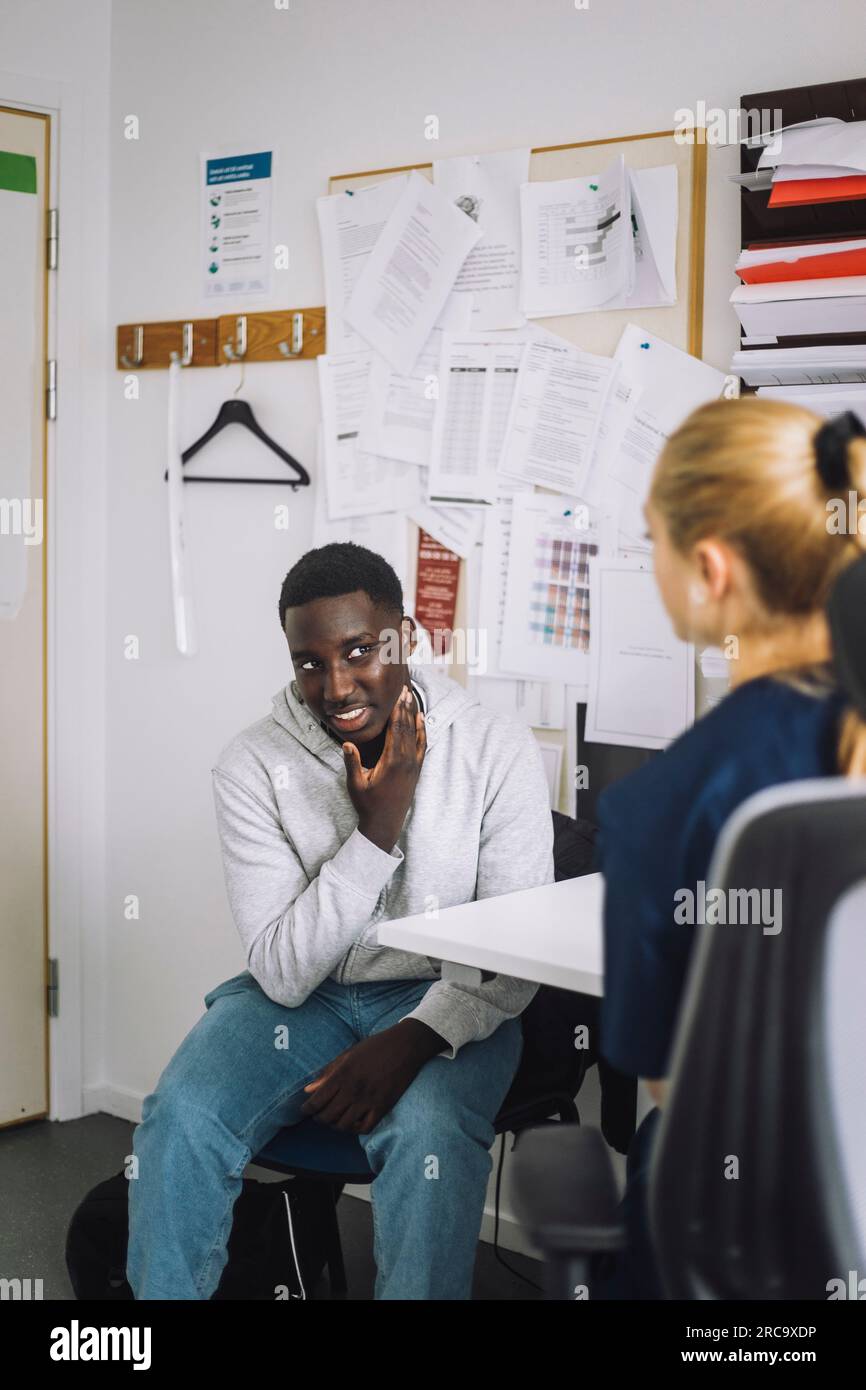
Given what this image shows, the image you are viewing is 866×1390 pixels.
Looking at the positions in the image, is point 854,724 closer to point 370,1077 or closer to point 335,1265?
point 370,1077

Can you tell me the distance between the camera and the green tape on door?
9.04 feet

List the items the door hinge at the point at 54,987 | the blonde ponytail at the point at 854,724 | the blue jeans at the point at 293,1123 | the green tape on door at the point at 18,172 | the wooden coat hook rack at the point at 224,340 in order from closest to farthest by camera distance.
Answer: the blonde ponytail at the point at 854,724 → the blue jeans at the point at 293,1123 → the wooden coat hook rack at the point at 224,340 → the green tape on door at the point at 18,172 → the door hinge at the point at 54,987

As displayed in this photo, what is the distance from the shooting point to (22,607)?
282 cm

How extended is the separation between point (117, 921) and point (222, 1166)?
133 cm

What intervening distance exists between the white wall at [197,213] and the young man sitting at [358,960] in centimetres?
73

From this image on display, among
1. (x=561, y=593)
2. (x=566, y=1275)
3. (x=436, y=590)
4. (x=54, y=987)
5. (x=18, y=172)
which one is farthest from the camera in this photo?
(x=54, y=987)

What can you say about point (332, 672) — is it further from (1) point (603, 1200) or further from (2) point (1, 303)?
(2) point (1, 303)

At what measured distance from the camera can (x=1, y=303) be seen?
276 centimetres

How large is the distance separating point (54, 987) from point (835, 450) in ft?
Result: 7.89

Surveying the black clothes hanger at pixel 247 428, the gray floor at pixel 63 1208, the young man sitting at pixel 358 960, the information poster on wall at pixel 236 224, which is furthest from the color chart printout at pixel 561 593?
the gray floor at pixel 63 1208

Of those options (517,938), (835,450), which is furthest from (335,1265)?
(835,450)

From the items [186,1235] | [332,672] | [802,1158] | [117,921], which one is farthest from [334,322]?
[802,1158]

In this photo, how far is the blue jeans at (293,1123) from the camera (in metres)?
1.59

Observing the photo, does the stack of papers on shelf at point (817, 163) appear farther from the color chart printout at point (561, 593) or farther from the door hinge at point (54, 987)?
the door hinge at point (54, 987)
